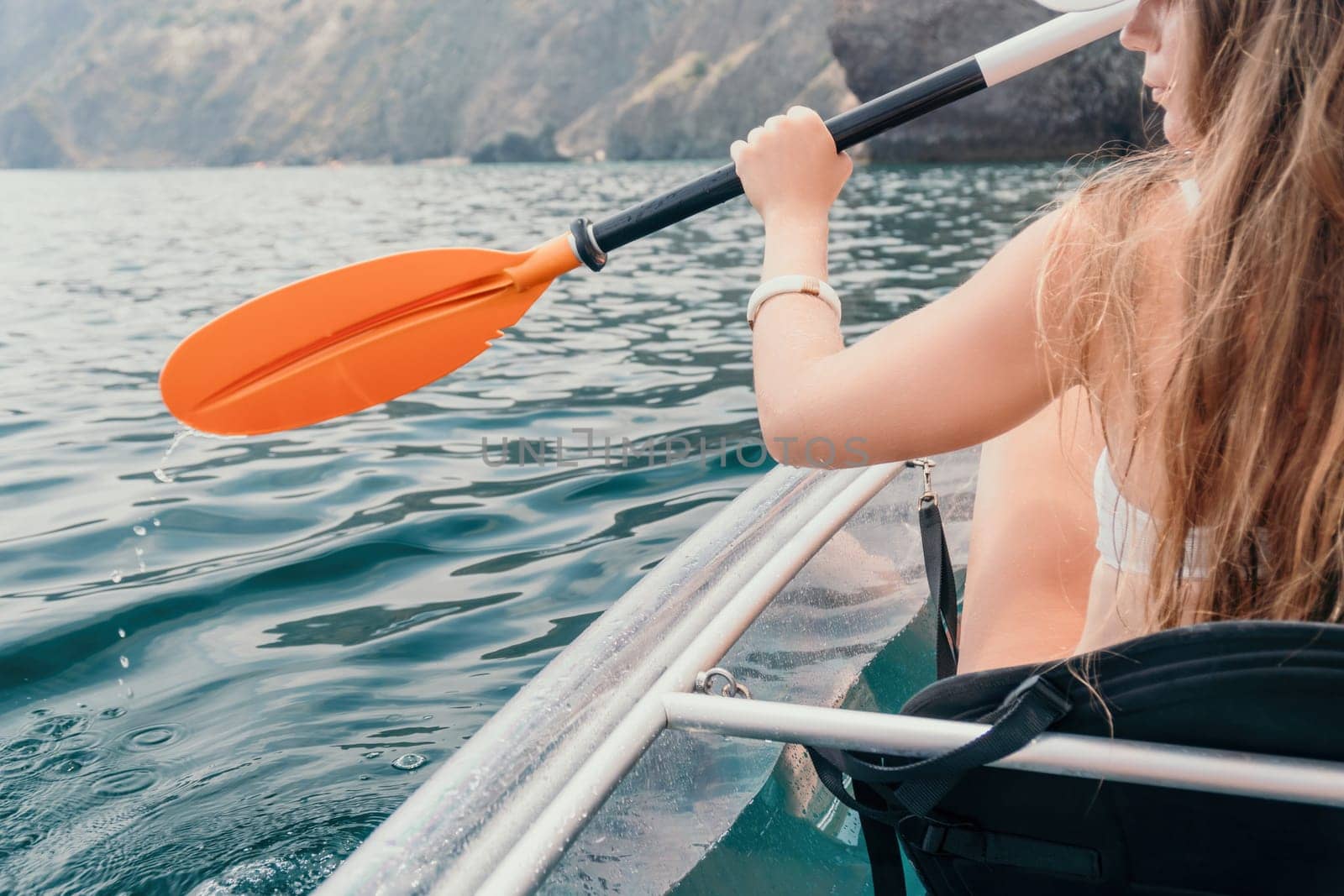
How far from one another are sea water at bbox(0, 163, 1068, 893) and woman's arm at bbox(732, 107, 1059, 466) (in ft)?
0.86

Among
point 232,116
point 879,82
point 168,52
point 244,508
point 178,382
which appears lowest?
point 244,508

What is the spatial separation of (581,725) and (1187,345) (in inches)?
26.3

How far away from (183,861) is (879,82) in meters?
32.6

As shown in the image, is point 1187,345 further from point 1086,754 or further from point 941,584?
point 941,584

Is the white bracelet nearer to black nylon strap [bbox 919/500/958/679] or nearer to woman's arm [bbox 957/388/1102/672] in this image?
woman's arm [bbox 957/388/1102/672]

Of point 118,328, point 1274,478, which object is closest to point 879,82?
point 118,328

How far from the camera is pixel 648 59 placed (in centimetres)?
7056

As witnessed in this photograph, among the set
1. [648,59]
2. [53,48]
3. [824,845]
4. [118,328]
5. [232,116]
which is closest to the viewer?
[824,845]

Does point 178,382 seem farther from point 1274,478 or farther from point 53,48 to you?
point 53,48

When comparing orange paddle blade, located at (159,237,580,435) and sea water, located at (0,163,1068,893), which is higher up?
orange paddle blade, located at (159,237,580,435)

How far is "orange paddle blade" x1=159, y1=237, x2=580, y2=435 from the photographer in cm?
195

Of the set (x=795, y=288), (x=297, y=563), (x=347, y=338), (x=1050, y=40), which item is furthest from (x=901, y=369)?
(x=297, y=563)

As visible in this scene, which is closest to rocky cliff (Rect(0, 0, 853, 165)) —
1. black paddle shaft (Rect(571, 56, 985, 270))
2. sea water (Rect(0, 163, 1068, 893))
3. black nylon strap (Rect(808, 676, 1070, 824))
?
sea water (Rect(0, 163, 1068, 893))

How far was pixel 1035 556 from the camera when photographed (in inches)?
48.4
